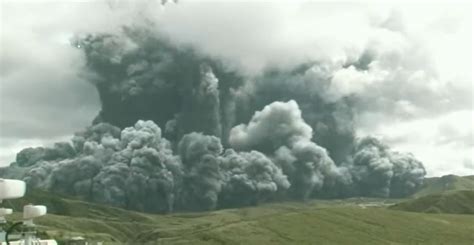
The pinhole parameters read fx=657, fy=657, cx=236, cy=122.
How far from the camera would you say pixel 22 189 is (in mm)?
49875

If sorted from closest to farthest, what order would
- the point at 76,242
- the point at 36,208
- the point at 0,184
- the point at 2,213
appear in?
the point at 0,184 → the point at 36,208 → the point at 2,213 → the point at 76,242

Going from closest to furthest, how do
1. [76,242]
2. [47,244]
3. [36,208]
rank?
[36,208] → [47,244] → [76,242]

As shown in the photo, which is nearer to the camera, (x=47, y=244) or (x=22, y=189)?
(x=22, y=189)

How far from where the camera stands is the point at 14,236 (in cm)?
6025

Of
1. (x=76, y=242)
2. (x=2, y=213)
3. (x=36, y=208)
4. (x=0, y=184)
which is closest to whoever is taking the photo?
(x=0, y=184)

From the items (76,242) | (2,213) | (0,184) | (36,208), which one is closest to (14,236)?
(2,213)

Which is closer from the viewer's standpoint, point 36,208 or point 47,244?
point 36,208

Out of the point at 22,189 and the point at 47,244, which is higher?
the point at 22,189

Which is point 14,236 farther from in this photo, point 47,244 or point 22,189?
point 22,189

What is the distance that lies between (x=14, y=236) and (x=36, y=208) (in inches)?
366

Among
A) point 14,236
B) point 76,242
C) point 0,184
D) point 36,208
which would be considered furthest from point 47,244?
point 76,242

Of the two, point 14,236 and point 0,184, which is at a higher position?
point 0,184

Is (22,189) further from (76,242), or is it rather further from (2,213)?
(76,242)

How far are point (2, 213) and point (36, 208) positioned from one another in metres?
6.21
